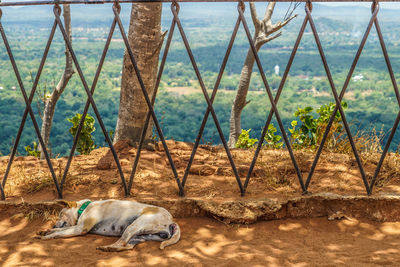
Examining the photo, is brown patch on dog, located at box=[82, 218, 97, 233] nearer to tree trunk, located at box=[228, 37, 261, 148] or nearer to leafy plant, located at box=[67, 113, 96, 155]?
leafy plant, located at box=[67, 113, 96, 155]

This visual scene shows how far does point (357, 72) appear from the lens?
103 ft

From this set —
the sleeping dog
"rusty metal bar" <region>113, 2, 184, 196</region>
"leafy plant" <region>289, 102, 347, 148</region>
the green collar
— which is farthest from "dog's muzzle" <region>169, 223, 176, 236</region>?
"leafy plant" <region>289, 102, 347, 148</region>

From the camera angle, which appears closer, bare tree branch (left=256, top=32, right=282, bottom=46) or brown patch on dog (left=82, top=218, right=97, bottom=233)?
brown patch on dog (left=82, top=218, right=97, bottom=233)

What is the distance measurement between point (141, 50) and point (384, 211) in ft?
10.1

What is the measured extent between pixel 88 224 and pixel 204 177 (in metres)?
1.29

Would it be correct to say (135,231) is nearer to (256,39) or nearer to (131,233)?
(131,233)

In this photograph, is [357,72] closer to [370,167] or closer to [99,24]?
[99,24]

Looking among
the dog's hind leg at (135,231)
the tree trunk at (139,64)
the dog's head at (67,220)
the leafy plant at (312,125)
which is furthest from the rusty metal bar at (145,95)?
the leafy plant at (312,125)

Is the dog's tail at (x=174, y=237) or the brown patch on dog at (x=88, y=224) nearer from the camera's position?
Result: the dog's tail at (x=174, y=237)

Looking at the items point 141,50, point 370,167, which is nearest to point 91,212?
point 141,50

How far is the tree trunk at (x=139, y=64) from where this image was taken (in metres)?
4.94

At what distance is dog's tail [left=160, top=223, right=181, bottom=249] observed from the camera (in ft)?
10.3

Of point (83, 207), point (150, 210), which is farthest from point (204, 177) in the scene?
point (83, 207)

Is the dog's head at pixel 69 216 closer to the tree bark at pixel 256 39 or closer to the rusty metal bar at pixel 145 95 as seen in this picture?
the rusty metal bar at pixel 145 95
